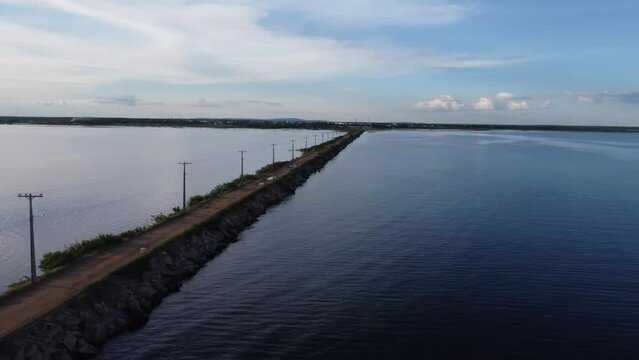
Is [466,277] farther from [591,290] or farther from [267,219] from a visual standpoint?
[267,219]

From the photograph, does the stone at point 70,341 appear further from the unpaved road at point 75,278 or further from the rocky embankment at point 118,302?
the unpaved road at point 75,278

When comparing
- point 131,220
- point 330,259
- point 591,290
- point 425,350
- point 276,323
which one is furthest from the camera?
point 131,220

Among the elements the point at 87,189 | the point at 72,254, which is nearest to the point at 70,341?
the point at 72,254

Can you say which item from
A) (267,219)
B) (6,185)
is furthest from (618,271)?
(6,185)

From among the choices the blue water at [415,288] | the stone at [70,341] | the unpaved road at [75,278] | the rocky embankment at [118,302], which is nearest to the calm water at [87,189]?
the unpaved road at [75,278]

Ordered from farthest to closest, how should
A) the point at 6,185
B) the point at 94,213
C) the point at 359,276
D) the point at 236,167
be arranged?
the point at 236,167, the point at 6,185, the point at 94,213, the point at 359,276

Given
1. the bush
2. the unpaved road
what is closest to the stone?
the unpaved road
